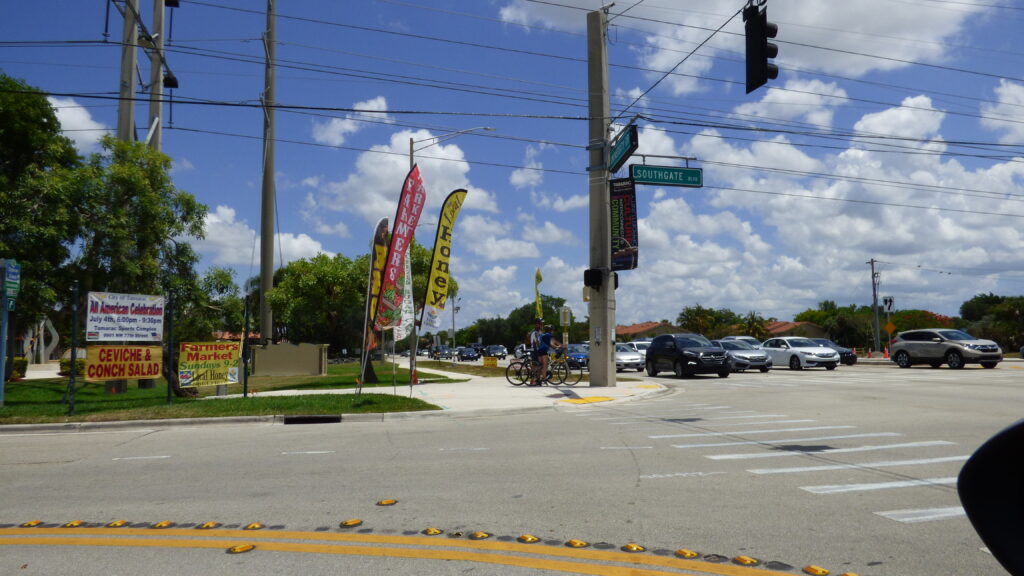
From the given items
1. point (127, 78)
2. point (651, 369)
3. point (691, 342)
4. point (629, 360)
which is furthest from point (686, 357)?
point (127, 78)

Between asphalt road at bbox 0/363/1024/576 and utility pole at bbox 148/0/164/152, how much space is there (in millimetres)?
13353

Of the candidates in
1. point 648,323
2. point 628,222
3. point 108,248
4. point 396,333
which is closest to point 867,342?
point 648,323

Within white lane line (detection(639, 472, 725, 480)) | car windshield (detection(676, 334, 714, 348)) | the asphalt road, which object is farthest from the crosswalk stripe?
car windshield (detection(676, 334, 714, 348))

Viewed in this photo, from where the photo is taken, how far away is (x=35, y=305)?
1847cm

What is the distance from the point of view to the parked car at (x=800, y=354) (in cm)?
3147

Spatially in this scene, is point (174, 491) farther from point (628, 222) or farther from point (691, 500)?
point (628, 222)

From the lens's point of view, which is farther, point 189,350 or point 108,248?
point 108,248

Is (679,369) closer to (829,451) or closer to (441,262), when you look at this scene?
(441,262)

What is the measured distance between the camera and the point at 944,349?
28406 millimetres

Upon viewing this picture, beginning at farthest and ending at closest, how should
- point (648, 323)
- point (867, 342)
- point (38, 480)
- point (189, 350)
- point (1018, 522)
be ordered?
point (648, 323) < point (867, 342) < point (189, 350) < point (38, 480) < point (1018, 522)

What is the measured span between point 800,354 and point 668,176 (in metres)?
15.7

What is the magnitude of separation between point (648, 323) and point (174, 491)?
120m

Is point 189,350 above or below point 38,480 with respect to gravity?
above

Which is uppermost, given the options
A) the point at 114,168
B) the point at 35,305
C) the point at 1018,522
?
the point at 114,168
